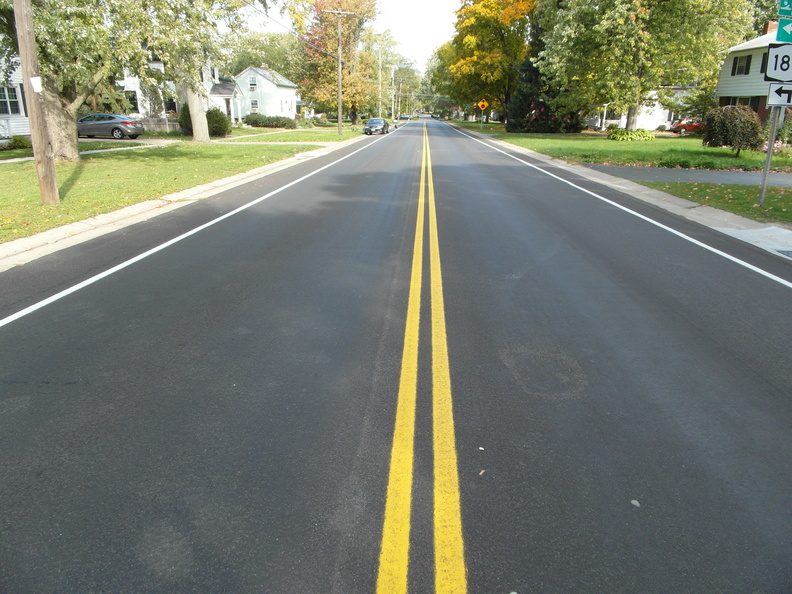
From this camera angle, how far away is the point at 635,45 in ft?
116

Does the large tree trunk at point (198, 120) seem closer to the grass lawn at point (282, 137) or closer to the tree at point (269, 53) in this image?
the grass lawn at point (282, 137)

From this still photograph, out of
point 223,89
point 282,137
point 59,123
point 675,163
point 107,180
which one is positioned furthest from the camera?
point 223,89

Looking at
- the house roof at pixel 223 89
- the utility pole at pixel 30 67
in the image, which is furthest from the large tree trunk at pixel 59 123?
the house roof at pixel 223 89

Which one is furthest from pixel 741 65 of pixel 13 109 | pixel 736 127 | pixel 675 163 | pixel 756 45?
pixel 13 109

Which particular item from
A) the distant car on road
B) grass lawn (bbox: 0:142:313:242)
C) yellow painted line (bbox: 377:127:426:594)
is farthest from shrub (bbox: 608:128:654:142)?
yellow painted line (bbox: 377:127:426:594)

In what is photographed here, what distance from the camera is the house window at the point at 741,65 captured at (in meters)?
39.5

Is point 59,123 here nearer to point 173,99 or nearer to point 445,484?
point 445,484

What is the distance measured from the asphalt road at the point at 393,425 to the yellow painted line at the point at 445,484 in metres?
0.01

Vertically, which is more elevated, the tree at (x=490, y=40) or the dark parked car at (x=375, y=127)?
the tree at (x=490, y=40)

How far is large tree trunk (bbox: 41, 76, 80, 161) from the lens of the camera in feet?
61.3

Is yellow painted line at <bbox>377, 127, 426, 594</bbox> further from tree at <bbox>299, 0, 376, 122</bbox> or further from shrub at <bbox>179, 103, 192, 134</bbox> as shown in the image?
tree at <bbox>299, 0, 376, 122</bbox>

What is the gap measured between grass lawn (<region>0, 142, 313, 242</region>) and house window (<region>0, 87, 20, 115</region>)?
28.6 ft

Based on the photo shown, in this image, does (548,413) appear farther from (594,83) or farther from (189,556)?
(594,83)

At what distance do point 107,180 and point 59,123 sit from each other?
5.43 meters
